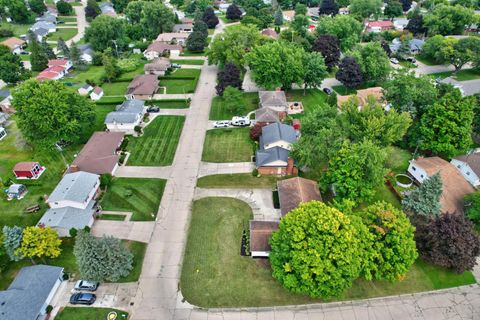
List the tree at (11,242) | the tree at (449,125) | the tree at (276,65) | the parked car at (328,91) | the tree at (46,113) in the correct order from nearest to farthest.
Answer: the tree at (11,242) < the tree at (449,125) < the tree at (46,113) < the tree at (276,65) < the parked car at (328,91)

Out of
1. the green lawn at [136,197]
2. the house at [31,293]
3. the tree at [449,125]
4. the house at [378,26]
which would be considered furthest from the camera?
the house at [378,26]

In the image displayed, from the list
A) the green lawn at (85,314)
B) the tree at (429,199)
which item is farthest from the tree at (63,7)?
the tree at (429,199)

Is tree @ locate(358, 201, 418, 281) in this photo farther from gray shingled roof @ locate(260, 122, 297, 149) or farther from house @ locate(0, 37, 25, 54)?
house @ locate(0, 37, 25, 54)

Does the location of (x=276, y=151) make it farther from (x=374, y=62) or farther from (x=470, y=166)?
(x=374, y=62)

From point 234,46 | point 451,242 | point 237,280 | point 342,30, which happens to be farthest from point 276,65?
point 237,280

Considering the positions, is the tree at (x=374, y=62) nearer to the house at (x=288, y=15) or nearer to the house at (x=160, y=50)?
the house at (x=160, y=50)

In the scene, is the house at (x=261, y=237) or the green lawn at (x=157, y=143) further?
the green lawn at (x=157, y=143)
